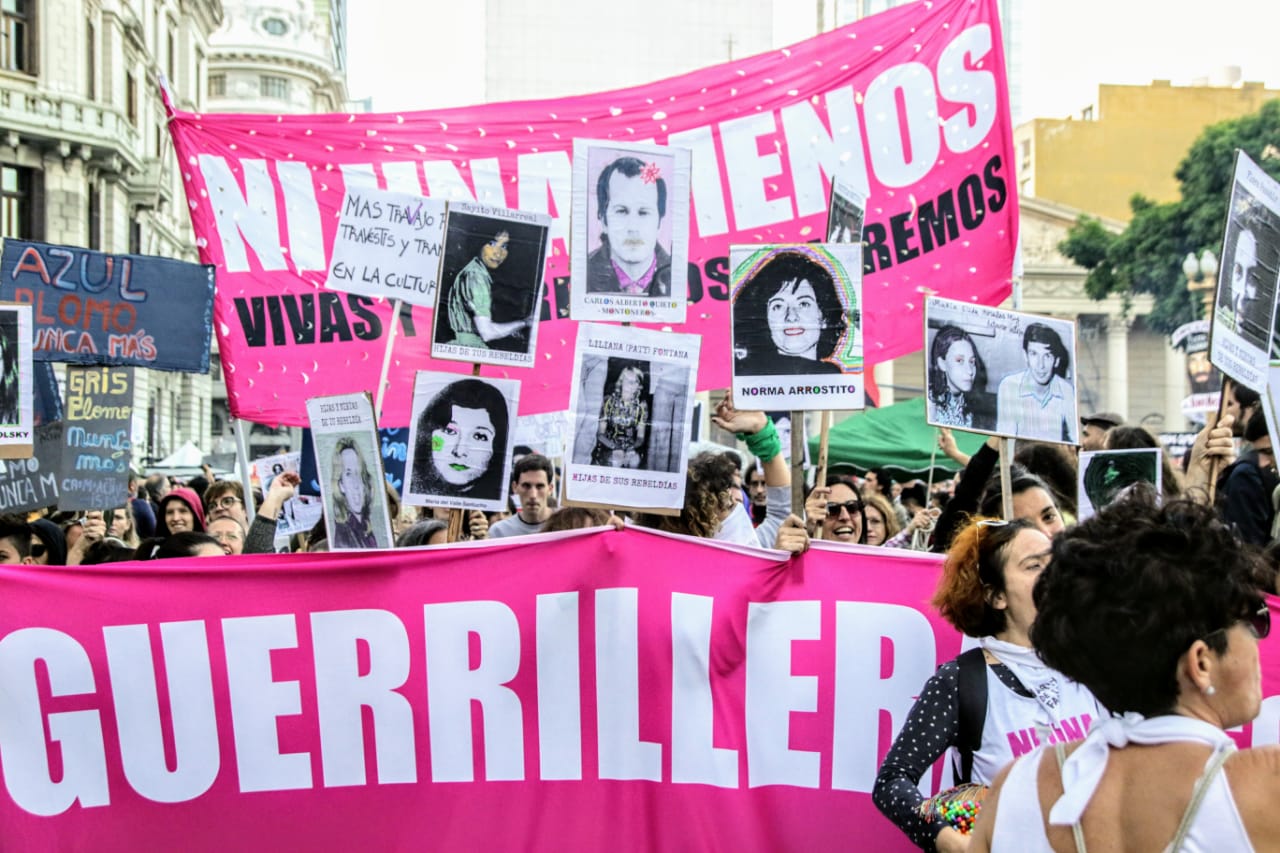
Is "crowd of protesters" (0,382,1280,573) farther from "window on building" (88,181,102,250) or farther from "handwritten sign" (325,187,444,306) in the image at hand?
"window on building" (88,181,102,250)

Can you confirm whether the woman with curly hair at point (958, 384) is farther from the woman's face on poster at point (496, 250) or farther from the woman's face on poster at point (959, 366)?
the woman's face on poster at point (496, 250)

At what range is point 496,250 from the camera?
4902mm

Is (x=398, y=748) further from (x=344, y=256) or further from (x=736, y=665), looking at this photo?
(x=344, y=256)

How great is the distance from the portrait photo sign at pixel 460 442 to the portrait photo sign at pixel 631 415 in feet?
2.16

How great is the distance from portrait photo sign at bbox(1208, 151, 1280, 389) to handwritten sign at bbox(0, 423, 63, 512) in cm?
493

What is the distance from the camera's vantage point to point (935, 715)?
120 inches

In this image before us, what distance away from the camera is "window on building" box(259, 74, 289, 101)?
9150 centimetres

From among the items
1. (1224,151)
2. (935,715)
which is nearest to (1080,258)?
(1224,151)

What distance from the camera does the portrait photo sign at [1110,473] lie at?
16.1 feet

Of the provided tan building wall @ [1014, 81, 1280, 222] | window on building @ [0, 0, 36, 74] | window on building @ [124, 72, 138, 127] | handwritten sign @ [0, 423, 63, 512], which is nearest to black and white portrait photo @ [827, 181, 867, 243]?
handwritten sign @ [0, 423, 63, 512]

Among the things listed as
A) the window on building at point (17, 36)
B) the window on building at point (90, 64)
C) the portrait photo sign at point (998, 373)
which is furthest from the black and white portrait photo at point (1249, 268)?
the window on building at point (90, 64)

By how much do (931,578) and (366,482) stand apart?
1.88 metres

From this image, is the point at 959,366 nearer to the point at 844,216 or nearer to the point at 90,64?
the point at 844,216

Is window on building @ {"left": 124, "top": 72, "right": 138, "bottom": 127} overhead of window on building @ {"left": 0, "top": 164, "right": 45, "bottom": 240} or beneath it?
overhead
